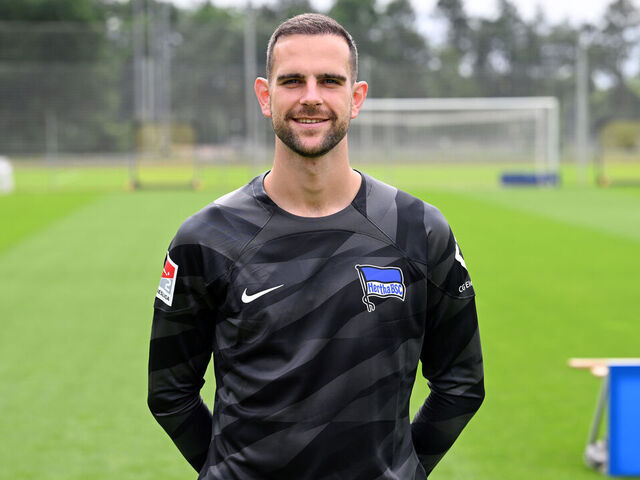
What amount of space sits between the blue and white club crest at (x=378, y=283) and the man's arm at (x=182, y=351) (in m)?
0.36

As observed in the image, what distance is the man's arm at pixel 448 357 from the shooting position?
7.36ft

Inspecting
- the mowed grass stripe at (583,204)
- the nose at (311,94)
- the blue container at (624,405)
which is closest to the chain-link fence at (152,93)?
the mowed grass stripe at (583,204)

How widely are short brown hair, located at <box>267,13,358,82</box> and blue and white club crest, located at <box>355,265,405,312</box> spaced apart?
1.40 ft

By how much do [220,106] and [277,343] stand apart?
3130cm

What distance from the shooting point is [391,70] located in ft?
109

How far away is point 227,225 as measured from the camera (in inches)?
85.0

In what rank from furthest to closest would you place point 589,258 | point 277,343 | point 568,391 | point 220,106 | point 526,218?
point 220,106 < point 526,218 < point 589,258 < point 568,391 < point 277,343

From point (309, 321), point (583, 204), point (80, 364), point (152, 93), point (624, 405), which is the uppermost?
point (152, 93)

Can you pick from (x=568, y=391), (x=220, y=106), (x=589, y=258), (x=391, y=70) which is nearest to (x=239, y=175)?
(x=220, y=106)

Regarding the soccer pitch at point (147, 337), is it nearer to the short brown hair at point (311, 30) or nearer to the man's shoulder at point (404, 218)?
the man's shoulder at point (404, 218)

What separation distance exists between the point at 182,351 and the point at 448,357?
64 cm

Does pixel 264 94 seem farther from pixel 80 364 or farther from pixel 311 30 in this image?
pixel 80 364

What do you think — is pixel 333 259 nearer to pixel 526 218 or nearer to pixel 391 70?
pixel 526 218

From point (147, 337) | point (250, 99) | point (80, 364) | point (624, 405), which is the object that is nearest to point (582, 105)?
point (250, 99)
